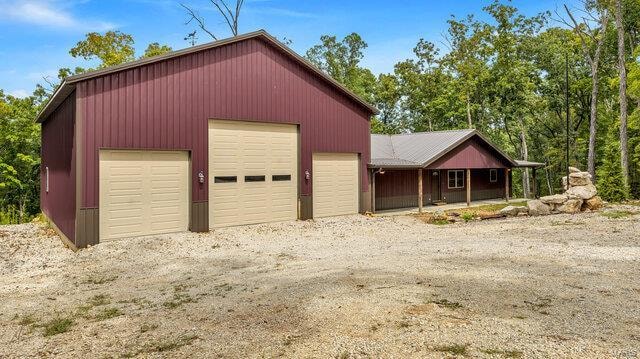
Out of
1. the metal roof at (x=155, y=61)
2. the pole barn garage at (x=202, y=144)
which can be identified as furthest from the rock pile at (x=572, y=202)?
the metal roof at (x=155, y=61)

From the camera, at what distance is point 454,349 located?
4285 mm

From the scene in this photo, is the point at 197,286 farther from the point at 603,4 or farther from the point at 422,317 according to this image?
the point at 603,4

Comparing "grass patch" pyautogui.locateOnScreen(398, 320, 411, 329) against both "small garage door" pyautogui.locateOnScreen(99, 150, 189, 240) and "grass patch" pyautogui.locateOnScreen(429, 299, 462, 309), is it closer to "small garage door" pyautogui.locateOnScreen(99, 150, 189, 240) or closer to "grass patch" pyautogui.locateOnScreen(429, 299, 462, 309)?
"grass patch" pyautogui.locateOnScreen(429, 299, 462, 309)

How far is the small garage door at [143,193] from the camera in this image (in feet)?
38.5

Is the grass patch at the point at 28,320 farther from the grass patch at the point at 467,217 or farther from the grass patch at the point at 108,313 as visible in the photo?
the grass patch at the point at 467,217

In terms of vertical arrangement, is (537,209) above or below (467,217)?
above

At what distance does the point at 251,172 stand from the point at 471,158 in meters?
14.6

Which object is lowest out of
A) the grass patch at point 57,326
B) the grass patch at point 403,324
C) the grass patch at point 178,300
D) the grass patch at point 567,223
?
the grass patch at point 57,326

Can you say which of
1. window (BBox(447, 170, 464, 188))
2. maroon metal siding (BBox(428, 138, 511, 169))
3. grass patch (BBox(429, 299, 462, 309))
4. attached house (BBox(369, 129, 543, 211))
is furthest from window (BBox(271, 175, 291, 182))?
window (BBox(447, 170, 464, 188))

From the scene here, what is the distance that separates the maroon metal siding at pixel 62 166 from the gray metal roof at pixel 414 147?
12.3 metres

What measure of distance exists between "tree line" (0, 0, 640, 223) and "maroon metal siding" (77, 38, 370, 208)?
14158mm

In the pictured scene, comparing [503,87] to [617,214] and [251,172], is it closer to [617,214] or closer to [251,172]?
[617,214]

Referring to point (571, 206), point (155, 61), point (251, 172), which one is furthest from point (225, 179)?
point (571, 206)

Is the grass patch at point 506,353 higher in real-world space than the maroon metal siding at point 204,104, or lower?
lower
